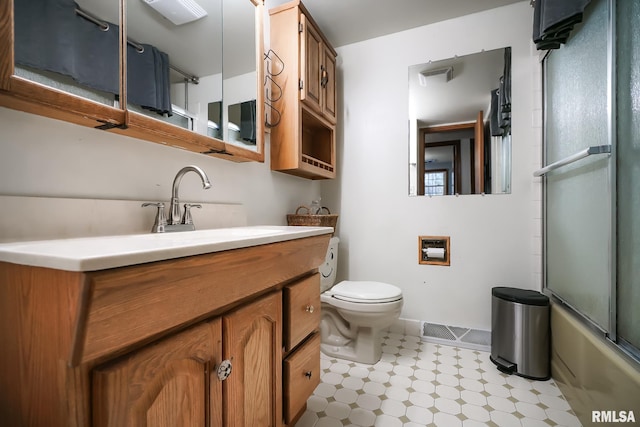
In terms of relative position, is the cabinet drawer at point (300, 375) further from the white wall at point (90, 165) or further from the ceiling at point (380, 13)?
the ceiling at point (380, 13)

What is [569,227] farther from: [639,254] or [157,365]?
[157,365]

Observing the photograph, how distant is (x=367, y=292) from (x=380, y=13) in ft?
6.00

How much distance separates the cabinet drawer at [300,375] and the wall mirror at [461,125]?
1391mm

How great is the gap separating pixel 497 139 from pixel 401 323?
1.45 meters

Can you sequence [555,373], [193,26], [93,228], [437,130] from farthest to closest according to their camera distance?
[437,130]
[555,373]
[193,26]
[93,228]

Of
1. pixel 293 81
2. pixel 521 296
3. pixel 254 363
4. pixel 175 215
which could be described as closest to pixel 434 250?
pixel 521 296

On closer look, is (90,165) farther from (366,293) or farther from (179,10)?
(366,293)

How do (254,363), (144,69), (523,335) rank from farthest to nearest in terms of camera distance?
1. (523,335)
2. (144,69)
3. (254,363)

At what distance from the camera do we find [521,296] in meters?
1.64

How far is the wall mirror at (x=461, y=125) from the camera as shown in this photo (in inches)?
76.8

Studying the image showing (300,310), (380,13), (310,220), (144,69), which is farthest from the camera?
(380,13)

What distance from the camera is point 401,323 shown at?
7.04ft

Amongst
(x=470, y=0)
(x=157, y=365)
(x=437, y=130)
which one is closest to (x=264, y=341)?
(x=157, y=365)

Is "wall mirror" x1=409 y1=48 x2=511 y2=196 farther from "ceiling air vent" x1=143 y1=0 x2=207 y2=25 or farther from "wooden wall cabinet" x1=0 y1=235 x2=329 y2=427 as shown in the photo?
"wooden wall cabinet" x1=0 y1=235 x2=329 y2=427
